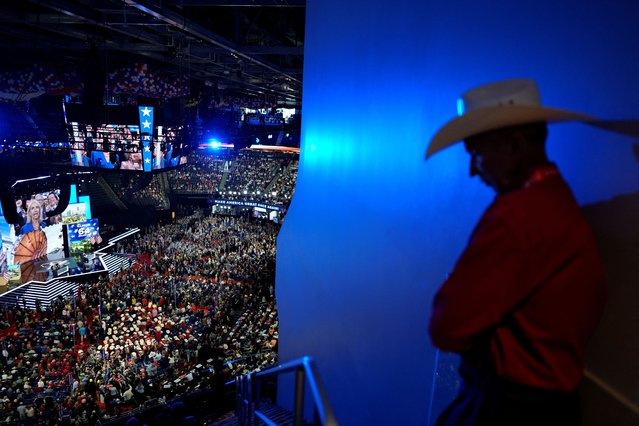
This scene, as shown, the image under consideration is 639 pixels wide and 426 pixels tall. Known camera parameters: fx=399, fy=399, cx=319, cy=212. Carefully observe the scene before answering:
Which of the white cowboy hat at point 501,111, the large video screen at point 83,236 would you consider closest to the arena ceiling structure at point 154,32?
the white cowboy hat at point 501,111

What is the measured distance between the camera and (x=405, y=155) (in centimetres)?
222

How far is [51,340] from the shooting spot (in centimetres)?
1004

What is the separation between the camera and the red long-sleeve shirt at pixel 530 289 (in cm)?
92

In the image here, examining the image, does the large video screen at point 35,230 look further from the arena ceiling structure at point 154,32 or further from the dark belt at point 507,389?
the dark belt at point 507,389

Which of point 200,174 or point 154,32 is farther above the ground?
point 154,32

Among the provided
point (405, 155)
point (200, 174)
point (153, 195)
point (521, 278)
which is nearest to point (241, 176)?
point (200, 174)

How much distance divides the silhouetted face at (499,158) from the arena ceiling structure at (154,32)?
587 cm

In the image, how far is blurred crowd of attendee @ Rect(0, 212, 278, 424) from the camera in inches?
308

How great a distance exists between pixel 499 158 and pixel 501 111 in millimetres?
135

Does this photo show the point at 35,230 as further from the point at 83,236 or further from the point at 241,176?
the point at 241,176

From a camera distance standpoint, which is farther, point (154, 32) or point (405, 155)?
point (154, 32)

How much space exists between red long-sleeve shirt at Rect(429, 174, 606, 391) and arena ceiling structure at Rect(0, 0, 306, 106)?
6.09 metres

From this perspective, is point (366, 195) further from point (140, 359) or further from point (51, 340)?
point (51, 340)

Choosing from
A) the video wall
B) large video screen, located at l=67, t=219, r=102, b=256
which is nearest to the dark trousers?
the video wall
